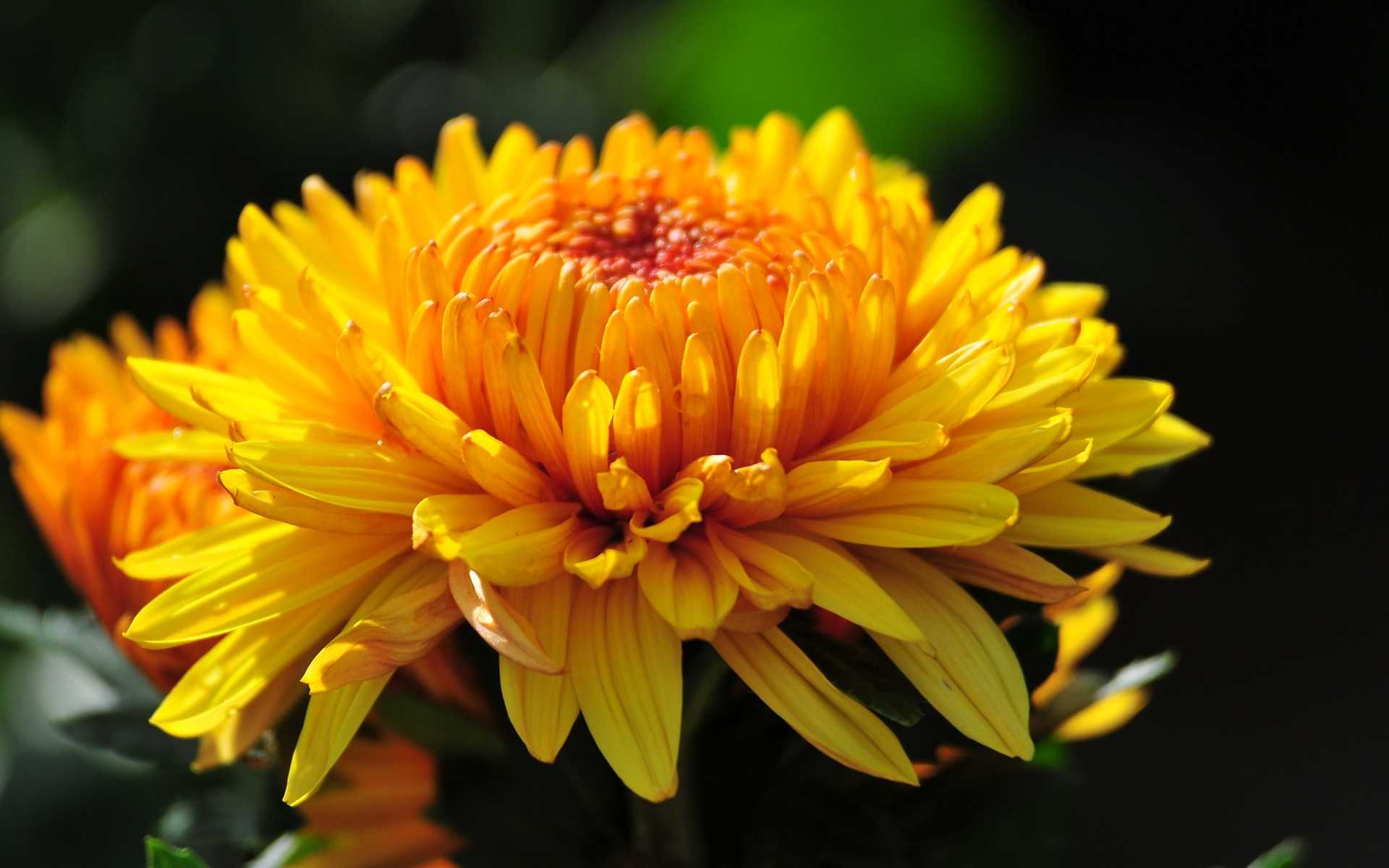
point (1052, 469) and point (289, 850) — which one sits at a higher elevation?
point (1052, 469)

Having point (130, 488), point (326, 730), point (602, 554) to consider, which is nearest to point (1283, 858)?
point (602, 554)

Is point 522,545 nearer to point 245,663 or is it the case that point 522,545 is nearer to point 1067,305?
point 245,663

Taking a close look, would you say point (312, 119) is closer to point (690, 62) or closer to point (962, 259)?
point (690, 62)

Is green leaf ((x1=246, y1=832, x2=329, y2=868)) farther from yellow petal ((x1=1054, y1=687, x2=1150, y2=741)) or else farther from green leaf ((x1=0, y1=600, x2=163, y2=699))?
yellow petal ((x1=1054, y1=687, x2=1150, y2=741))

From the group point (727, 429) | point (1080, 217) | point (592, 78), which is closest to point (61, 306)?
point (592, 78)

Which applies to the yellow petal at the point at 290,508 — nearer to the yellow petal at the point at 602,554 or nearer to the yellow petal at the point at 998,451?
the yellow petal at the point at 602,554

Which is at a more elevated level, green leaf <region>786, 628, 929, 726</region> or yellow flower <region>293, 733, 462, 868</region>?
green leaf <region>786, 628, 929, 726</region>

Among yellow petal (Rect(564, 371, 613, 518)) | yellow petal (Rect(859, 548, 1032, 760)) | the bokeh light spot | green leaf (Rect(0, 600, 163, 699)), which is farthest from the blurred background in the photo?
yellow petal (Rect(859, 548, 1032, 760))
